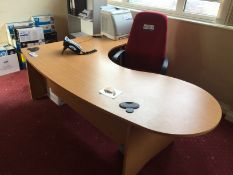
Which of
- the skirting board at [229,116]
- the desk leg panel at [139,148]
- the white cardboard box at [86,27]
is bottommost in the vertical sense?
the skirting board at [229,116]

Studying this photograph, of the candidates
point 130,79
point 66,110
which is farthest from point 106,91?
point 66,110

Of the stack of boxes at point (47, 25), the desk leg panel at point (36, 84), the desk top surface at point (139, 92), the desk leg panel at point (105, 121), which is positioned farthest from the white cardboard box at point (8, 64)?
the desk leg panel at point (105, 121)

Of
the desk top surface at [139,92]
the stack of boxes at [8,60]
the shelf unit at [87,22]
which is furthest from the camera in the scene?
the stack of boxes at [8,60]

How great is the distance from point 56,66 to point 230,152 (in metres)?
1.79

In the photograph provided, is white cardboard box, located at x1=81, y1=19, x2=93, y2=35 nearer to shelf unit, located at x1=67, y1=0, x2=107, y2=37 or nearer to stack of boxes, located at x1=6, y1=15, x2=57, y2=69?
shelf unit, located at x1=67, y1=0, x2=107, y2=37

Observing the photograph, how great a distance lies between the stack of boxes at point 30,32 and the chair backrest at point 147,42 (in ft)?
5.53

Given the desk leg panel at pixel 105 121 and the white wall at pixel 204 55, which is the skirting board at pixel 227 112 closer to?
the white wall at pixel 204 55

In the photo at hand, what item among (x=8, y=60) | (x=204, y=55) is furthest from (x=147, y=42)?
(x=8, y=60)

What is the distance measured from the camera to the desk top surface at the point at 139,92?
3.79 ft

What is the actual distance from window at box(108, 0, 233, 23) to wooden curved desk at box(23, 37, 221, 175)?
111 centimetres

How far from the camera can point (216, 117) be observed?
1204mm

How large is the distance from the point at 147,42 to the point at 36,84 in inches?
55.9

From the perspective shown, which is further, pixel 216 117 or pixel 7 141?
pixel 7 141

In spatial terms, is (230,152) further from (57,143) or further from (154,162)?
(57,143)
